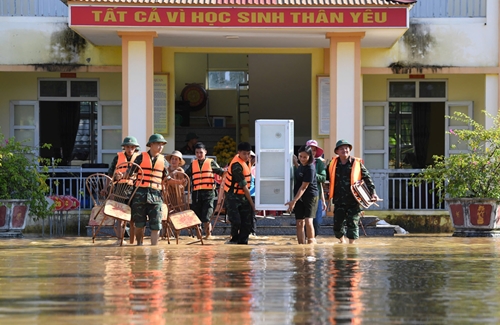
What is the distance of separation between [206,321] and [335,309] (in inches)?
37.5

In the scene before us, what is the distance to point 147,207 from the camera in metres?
12.9

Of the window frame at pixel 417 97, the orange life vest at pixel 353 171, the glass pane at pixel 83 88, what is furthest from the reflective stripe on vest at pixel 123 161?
the window frame at pixel 417 97

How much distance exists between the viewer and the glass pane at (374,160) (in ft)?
67.9

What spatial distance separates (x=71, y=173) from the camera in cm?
1886

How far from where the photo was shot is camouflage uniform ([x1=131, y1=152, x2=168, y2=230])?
1278 centimetres

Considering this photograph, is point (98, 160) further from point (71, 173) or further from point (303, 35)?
point (303, 35)

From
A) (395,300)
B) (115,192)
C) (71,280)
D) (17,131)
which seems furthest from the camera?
(17,131)

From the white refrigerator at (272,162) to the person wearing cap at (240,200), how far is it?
1.42 meters

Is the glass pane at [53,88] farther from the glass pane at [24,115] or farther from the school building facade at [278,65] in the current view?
the glass pane at [24,115]

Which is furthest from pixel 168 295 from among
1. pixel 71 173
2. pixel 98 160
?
pixel 98 160

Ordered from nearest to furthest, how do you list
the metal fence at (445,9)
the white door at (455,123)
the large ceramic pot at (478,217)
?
the large ceramic pot at (478,217) → the metal fence at (445,9) → the white door at (455,123)

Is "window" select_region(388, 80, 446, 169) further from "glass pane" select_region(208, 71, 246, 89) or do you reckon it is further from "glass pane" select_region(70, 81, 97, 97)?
"glass pane" select_region(208, 71, 246, 89)

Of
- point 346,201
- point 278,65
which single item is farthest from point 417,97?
point 346,201

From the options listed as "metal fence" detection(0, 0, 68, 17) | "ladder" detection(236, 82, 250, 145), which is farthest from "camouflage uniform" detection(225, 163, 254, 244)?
"ladder" detection(236, 82, 250, 145)
